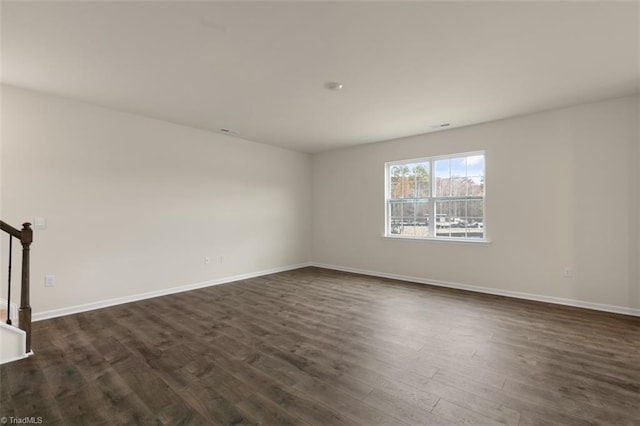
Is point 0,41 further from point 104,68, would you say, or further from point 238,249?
point 238,249

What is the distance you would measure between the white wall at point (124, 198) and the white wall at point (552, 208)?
3.04m

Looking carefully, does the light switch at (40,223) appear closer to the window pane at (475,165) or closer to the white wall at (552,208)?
the white wall at (552,208)

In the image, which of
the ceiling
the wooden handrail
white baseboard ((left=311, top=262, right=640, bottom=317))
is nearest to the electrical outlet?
the wooden handrail

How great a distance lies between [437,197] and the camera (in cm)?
507

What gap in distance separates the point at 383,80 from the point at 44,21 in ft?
9.47

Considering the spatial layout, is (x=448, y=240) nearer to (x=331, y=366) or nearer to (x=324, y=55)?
(x=331, y=366)

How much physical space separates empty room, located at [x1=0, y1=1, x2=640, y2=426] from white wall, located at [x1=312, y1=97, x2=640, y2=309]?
0.03 meters

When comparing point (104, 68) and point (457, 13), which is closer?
point (457, 13)

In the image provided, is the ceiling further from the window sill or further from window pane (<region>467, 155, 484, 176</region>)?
the window sill

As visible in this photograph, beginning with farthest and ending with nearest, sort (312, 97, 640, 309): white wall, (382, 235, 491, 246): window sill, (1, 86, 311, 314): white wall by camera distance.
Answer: (382, 235, 491, 246): window sill < (312, 97, 640, 309): white wall < (1, 86, 311, 314): white wall

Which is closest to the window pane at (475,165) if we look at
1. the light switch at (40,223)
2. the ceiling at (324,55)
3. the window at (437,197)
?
the window at (437,197)

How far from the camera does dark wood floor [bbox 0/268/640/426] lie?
1769 mm

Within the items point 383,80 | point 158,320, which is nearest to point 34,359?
point 158,320

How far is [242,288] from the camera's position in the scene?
4727 mm
